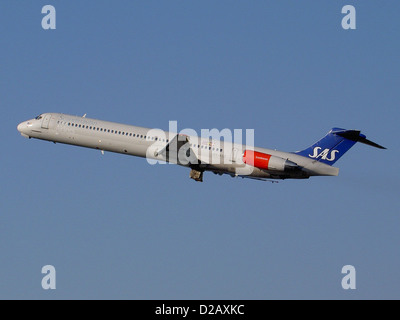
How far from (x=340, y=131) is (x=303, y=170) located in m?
3.23

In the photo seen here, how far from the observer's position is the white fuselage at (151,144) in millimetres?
42188

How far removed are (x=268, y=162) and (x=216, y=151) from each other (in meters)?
3.54

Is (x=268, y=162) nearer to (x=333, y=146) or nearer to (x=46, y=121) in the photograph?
(x=333, y=146)

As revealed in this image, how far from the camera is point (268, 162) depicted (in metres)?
41.1

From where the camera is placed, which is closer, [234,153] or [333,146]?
[333,146]

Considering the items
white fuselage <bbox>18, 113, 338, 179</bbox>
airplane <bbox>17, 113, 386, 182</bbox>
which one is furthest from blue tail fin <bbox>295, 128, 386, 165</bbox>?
white fuselage <bbox>18, 113, 338, 179</bbox>

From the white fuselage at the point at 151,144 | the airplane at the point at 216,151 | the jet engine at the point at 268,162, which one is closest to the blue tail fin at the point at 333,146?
the airplane at the point at 216,151

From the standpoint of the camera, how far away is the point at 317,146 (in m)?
42.8

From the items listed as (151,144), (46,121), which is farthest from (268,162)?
(46,121)

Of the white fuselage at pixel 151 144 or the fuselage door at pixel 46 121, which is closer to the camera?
the white fuselage at pixel 151 144

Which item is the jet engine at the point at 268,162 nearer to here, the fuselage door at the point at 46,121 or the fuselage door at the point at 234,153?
the fuselage door at the point at 234,153

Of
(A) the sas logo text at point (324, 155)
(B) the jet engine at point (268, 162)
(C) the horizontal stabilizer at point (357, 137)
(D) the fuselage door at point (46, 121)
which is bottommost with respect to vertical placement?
(B) the jet engine at point (268, 162)
